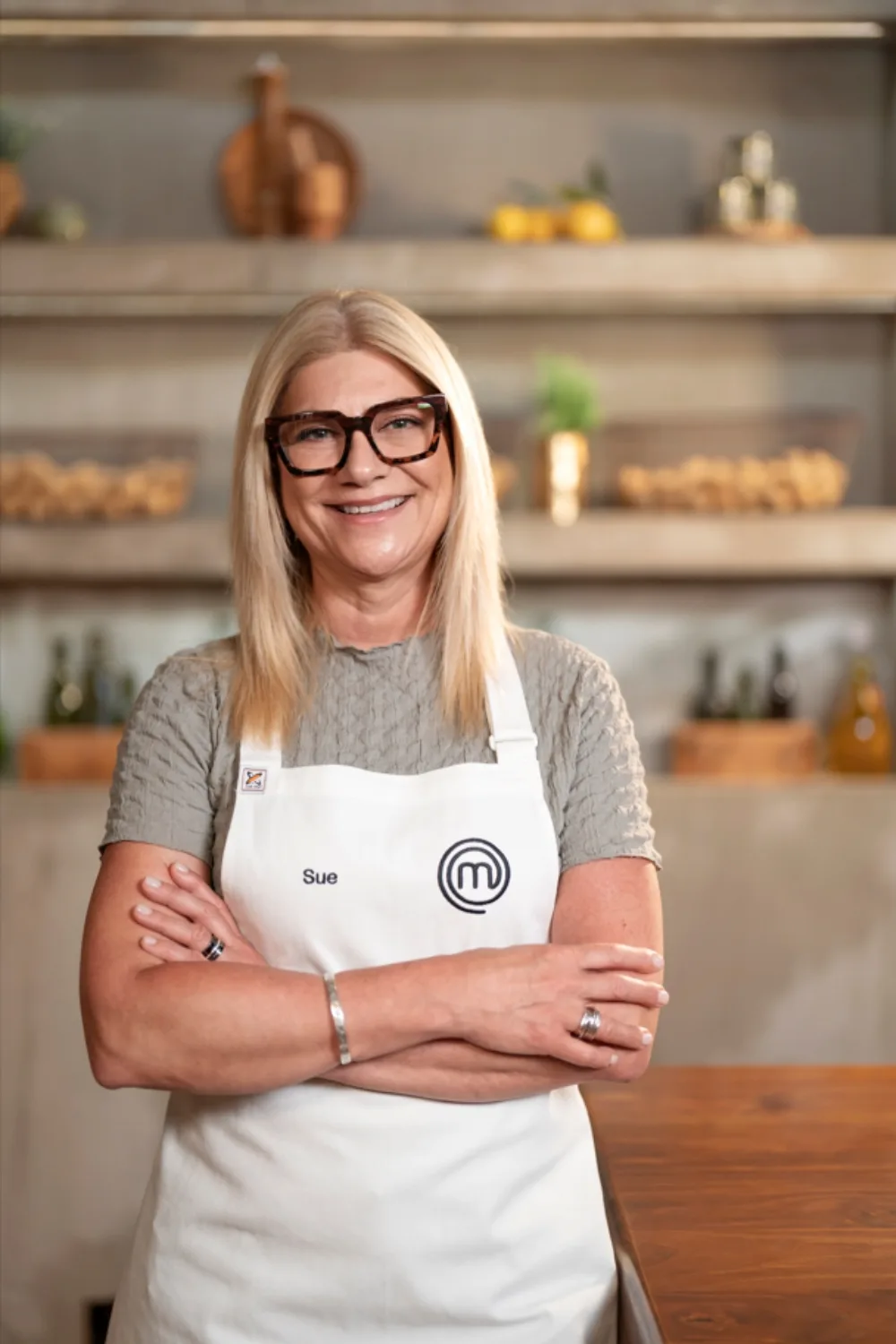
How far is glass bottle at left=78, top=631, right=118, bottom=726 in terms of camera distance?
3104 mm

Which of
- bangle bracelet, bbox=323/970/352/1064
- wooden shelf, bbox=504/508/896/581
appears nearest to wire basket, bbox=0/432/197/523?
wooden shelf, bbox=504/508/896/581

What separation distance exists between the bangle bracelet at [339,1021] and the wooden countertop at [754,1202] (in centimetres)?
30

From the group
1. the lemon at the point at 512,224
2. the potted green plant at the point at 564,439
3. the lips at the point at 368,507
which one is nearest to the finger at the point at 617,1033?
the lips at the point at 368,507

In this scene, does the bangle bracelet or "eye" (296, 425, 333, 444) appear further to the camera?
"eye" (296, 425, 333, 444)

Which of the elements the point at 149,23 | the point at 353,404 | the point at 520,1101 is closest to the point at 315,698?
the point at 353,404

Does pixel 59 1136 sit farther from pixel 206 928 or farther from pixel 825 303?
pixel 825 303

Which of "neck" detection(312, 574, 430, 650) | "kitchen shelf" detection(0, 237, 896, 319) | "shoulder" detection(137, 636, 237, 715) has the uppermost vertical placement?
"kitchen shelf" detection(0, 237, 896, 319)

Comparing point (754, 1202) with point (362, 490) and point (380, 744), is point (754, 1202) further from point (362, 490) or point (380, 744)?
point (362, 490)

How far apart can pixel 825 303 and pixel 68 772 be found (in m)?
1.88

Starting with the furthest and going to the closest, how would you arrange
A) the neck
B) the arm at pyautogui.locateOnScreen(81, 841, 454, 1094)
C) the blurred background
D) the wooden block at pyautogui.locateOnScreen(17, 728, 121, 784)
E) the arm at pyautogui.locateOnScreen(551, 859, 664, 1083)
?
the wooden block at pyautogui.locateOnScreen(17, 728, 121, 784)
the blurred background
the neck
the arm at pyautogui.locateOnScreen(551, 859, 664, 1083)
the arm at pyautogui.locateOnScreen(81, 841, 454, 1094)

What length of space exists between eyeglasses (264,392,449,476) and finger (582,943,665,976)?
500 mm

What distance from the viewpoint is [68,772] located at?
Result: 3.00m

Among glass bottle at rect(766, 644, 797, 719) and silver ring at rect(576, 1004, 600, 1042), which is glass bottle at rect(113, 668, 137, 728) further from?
silver ring at rect(576, 1004, 600, 1042)

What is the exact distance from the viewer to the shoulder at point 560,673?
148 cm
